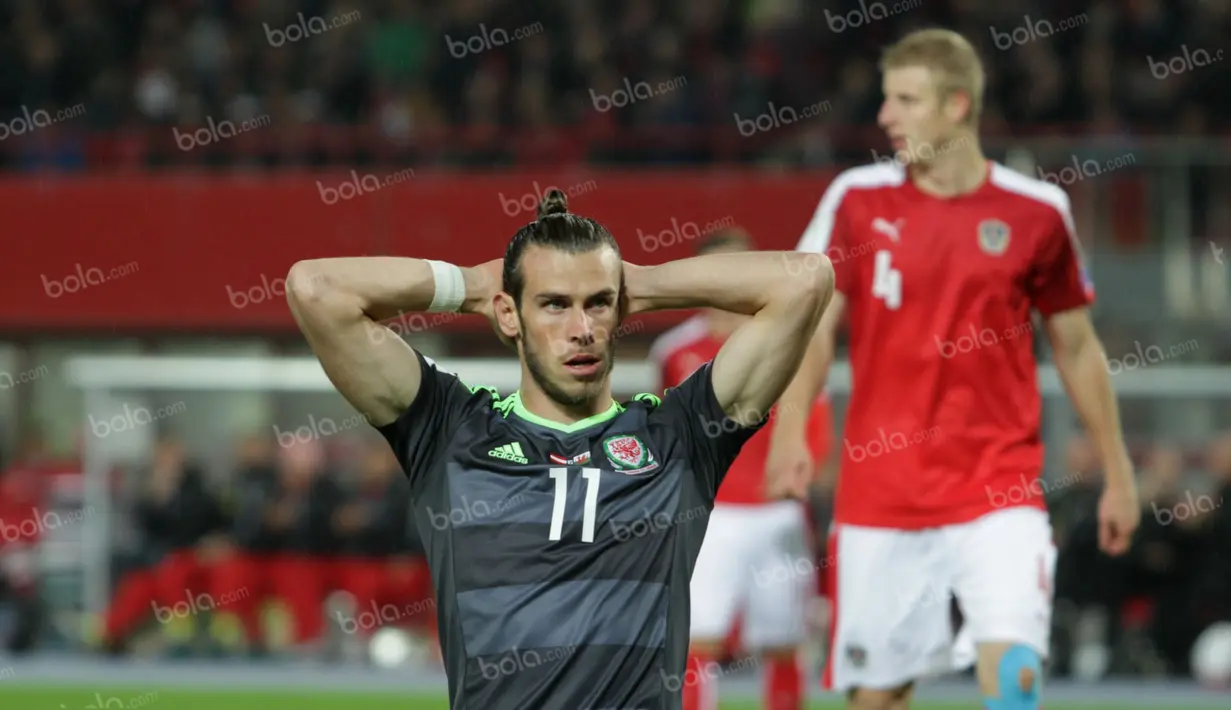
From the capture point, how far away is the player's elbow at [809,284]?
4.11 meters

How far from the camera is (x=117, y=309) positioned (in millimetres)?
15500

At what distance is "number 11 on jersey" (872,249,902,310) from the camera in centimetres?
584

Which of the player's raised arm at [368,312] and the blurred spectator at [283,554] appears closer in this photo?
the player's raised arm at [368,312]

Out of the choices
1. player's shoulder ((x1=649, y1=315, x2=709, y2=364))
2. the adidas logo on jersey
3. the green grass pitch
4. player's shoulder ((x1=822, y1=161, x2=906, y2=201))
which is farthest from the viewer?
the green grass pitch

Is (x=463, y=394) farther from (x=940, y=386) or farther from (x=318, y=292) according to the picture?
(x=940, y=386)

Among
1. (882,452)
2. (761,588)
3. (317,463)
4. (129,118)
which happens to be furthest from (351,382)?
(129,118)

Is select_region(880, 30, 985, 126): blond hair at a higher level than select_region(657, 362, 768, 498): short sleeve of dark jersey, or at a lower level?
higher

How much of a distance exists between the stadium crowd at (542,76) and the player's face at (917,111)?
30.0ft
